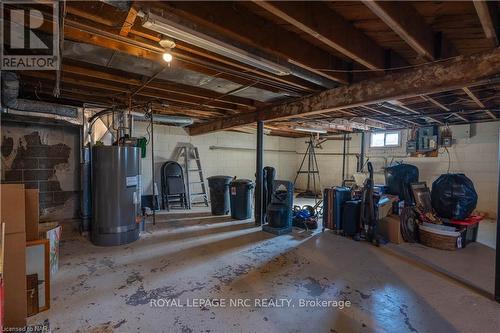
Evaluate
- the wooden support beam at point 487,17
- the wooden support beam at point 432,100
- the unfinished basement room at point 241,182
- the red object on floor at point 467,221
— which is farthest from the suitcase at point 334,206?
the wooden support beam at point 487,17

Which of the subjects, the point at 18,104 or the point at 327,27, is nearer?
the point at 327,27

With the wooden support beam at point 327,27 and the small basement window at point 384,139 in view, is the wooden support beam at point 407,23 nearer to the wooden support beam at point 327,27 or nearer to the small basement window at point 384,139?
the wooden support beam at point 327,27

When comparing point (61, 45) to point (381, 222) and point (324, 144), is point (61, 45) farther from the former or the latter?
point (324, 144)

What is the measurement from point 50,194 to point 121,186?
60.2 inches

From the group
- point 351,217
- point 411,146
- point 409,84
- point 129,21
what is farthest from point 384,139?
point 129,21

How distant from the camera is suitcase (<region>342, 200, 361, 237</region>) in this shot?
391cm

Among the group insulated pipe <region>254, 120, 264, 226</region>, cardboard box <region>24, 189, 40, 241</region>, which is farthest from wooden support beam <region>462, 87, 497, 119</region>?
cardboard box <region>24, 189, 40, 241</region>

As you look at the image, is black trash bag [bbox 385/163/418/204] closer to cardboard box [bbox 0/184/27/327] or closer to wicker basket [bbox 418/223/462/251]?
wicker basket [bbox 418/223/462/251]

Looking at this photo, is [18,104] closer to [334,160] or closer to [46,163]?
[46,163]

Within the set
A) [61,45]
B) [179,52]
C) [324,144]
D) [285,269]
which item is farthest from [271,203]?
[324,144]

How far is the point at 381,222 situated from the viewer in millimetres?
3910

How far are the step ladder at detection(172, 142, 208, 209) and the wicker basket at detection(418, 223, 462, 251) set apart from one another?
471cm

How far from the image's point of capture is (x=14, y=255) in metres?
1.81

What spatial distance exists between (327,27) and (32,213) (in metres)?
2.64
